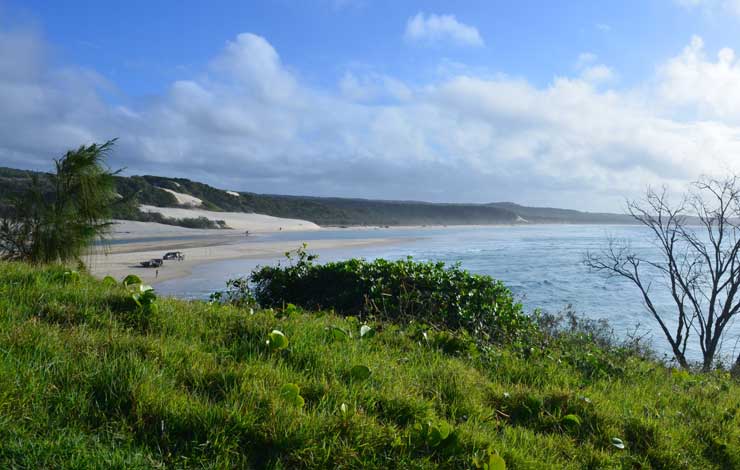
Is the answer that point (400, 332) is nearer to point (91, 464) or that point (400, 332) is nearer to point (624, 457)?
point (624, 457)

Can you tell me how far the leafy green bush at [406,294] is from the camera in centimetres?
627

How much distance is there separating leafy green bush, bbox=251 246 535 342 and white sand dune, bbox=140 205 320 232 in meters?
55.4

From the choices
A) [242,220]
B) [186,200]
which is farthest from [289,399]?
[186,200]

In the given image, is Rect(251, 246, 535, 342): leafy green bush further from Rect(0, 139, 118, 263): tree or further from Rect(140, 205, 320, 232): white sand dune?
Rect(140, 205, 320, 232): white sand dune

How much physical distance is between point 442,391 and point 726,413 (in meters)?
2.38

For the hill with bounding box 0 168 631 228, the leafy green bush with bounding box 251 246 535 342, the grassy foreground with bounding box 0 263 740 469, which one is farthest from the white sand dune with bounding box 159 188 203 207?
the grassy foreground with bounding box 0 263 740 469

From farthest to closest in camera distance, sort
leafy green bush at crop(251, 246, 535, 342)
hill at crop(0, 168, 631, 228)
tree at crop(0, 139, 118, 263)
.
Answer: hill at crop(0, 168, 631, 228)
tree at crop(0, 139, 118, 263)
leafy green bush at crop(251, 246, 535, 342)

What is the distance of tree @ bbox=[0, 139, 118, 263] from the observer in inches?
372

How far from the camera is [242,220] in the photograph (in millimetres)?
68688

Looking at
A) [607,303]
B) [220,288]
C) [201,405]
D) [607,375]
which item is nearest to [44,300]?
[201,405]

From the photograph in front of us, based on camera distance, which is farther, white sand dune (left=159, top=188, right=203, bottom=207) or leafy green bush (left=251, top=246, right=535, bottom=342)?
white sand dune (left=159, top=188, right=203, bottom=207)

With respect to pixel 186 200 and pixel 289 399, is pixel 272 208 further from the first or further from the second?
pixel 289 399

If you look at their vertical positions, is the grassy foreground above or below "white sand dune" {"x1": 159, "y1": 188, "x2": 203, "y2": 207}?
below

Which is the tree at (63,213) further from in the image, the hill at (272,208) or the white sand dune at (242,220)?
the white sand dune at (242,220)
